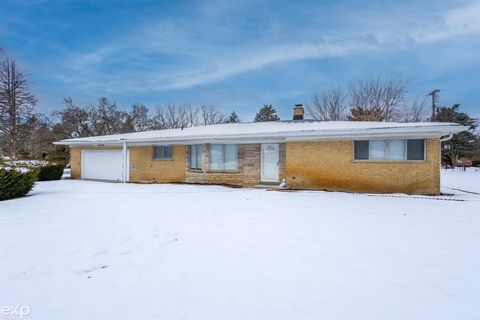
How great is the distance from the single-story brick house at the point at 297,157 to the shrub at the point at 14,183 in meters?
5.39

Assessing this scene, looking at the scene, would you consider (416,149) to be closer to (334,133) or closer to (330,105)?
(334,133)

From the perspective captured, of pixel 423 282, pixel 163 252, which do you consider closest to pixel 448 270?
pixel 423 282

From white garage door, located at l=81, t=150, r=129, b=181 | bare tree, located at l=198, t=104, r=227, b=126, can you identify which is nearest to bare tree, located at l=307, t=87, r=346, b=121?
bare tree, located at l=198, t=104, r=227, b=126

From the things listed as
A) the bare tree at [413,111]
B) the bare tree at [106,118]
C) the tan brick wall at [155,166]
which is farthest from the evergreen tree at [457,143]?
the bare tree at [106,118]

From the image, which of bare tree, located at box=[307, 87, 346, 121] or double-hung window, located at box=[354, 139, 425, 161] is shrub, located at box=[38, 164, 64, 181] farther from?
bare tree, located at box=[307, 87, 346, 121]

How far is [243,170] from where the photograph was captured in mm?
13258

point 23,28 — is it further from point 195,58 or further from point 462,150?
point 462,150

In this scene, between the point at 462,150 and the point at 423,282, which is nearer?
the point at 423,282

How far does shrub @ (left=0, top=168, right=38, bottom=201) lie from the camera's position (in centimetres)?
898

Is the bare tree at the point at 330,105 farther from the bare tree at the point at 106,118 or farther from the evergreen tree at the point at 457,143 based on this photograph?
the bare tree at the point at 106,118

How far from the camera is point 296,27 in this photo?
54.6 ft

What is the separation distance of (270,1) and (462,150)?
32.9 meters

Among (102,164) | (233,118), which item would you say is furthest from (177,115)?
(102,164)

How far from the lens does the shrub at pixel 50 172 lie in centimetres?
1639
